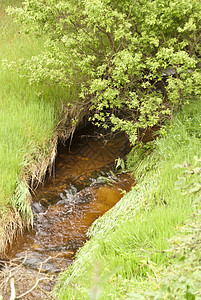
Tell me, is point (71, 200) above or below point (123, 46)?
below

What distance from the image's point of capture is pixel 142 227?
3449 millimetres

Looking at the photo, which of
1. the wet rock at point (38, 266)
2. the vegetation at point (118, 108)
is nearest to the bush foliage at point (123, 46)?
the vegetation at point (118, 108)

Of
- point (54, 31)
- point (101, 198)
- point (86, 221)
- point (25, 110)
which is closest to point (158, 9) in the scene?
point (54, 31)

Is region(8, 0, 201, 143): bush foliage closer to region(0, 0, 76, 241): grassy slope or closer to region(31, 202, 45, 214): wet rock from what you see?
region(0, 0, 76, 241): grassy slope

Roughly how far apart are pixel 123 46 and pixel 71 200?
9.77 ft

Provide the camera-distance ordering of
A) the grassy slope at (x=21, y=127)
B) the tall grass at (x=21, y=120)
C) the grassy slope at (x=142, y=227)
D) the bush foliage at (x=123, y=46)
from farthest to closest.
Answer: the bush foliage at (x=123, y=46), the tall grass at (x=21, y=120), the grassy slope at (x=21, y=127), the grassy slope at (x=142, y=227)

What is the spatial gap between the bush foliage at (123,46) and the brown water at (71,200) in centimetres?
101

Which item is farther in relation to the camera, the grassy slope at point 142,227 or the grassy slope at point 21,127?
the grassy slope at point 21,127

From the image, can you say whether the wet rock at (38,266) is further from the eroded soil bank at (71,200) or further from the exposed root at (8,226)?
the exposed root at (8,226)

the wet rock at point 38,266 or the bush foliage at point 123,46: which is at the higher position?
the bush foliage at point 123,46

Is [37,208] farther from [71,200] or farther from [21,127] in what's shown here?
[21,127]

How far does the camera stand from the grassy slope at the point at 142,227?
291 cm

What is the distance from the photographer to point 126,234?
346 cm

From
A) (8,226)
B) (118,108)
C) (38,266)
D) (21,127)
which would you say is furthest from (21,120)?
(38,266)
